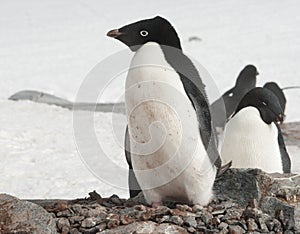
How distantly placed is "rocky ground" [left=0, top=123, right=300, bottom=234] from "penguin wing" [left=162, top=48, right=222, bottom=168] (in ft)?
0.59

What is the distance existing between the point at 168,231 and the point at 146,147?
1.10 ft

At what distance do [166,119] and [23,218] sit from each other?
62 centimetres

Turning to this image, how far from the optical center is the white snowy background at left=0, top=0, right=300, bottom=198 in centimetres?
527

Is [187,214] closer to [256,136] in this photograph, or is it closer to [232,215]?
[232,215]

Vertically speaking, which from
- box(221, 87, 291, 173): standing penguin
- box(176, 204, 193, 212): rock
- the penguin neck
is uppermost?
the penguin neck

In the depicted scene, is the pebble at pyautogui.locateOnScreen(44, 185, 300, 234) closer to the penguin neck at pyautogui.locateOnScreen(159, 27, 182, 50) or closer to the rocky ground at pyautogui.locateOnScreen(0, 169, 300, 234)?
the rocky ground at pyautogui.locateOnScreen(0, 169, 300, 234)

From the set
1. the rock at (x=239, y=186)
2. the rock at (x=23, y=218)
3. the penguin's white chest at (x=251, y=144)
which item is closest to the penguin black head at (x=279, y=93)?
the penguin's white chest at (x=251, y=144)

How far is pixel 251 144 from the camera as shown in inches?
147

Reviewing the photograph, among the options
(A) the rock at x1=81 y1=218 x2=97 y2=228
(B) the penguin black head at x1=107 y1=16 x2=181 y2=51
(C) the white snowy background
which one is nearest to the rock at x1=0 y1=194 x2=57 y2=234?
(A) the rock at x1=81 y1=218 x2=97 y2=228

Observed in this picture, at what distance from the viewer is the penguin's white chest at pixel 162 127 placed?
97.8 inches

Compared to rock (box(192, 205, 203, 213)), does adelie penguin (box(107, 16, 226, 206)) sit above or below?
above

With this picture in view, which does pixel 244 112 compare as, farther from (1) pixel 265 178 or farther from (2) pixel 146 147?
(2) pixel 146 147

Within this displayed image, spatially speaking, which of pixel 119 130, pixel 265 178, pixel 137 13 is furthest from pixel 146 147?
pixel 137 13

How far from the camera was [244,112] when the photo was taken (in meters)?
3.87
